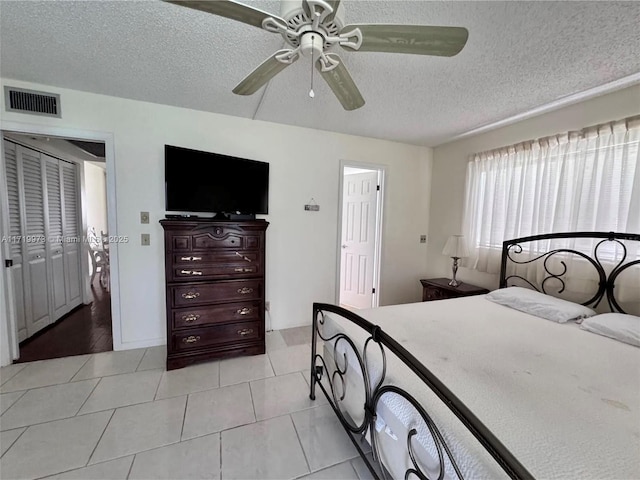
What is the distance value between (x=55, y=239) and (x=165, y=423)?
2943 mm

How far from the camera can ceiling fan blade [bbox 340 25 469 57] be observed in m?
1.04

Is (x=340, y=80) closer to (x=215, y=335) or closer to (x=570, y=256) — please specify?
(x=215, y=335)

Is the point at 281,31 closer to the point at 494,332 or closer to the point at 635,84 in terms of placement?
the point at 494,332

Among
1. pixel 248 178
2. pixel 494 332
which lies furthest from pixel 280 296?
pixel 494 332

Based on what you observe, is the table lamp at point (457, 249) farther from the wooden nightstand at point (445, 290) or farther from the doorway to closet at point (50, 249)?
the doorway to closet at point (50, 249)

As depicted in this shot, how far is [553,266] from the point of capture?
2324 millimetres

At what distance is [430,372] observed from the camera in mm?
889

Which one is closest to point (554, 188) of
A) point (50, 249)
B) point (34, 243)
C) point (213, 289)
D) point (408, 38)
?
point (408, 38)

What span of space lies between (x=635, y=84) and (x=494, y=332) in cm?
215

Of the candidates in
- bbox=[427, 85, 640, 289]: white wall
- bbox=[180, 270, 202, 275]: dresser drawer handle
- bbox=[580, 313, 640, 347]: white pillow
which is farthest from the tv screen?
bbox=[580, 313, 640, 347]: white pillow

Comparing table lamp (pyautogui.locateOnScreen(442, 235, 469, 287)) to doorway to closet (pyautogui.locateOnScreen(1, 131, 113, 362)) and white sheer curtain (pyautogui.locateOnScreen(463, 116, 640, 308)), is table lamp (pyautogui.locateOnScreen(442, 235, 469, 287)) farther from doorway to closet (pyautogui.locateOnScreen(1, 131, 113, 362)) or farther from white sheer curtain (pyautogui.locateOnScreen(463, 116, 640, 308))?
doorway to closet (pyautogui.locateOnScreen(1, 131, 113, 362))

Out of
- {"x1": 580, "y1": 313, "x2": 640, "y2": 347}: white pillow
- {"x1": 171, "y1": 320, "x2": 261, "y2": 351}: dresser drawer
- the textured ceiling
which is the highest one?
the textured ceiling

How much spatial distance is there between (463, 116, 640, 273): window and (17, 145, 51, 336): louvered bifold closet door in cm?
489

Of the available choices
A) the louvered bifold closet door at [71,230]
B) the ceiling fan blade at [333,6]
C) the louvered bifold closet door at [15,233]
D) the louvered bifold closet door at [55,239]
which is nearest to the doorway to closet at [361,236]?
the ceiling fan blade at [333,6]
